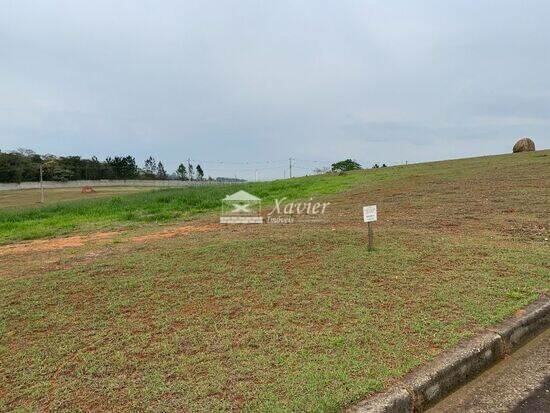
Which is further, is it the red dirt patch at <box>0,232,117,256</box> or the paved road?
the red dirt patch at <box>0,232,117,256</box>

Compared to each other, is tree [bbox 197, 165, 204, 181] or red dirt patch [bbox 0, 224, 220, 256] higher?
tree [bbox 197, 165, 204, 181]

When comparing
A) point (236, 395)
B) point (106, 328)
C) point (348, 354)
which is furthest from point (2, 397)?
point (348, 354)

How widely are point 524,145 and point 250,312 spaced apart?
28.8 metres

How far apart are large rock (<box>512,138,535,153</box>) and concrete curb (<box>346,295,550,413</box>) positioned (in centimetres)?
2705

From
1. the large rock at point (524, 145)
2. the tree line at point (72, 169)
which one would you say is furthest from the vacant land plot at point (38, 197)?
the large rock at point (524, 145)

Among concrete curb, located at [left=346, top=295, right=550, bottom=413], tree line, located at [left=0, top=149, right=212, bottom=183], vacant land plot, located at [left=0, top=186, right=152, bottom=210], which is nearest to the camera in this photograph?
concrete curb, located at [left=346, top=295, right=550, bottom=413]

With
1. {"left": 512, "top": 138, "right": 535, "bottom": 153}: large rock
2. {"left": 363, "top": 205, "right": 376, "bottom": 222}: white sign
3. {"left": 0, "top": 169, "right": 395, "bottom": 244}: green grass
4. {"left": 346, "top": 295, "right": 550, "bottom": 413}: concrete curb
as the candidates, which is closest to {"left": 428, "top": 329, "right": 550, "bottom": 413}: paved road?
{"left": 346, "top": 295, "right": 550, "bottom": 413}: concrete curb

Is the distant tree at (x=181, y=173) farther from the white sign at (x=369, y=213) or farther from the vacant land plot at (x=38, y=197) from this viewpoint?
the white sign at (x=369, y=213)

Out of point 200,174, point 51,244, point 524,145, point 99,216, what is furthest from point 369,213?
point 200,174

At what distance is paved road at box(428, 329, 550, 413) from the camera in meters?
2.23

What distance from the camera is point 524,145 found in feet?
84.3

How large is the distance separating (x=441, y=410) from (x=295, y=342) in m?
0.97

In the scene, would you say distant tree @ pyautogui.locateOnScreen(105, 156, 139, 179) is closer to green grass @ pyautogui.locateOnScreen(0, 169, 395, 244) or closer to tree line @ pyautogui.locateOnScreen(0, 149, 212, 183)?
tree line @ pyautogui.locateOnScreen(0, 149, 212, 183)

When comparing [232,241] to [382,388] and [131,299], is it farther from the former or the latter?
[382,388]
